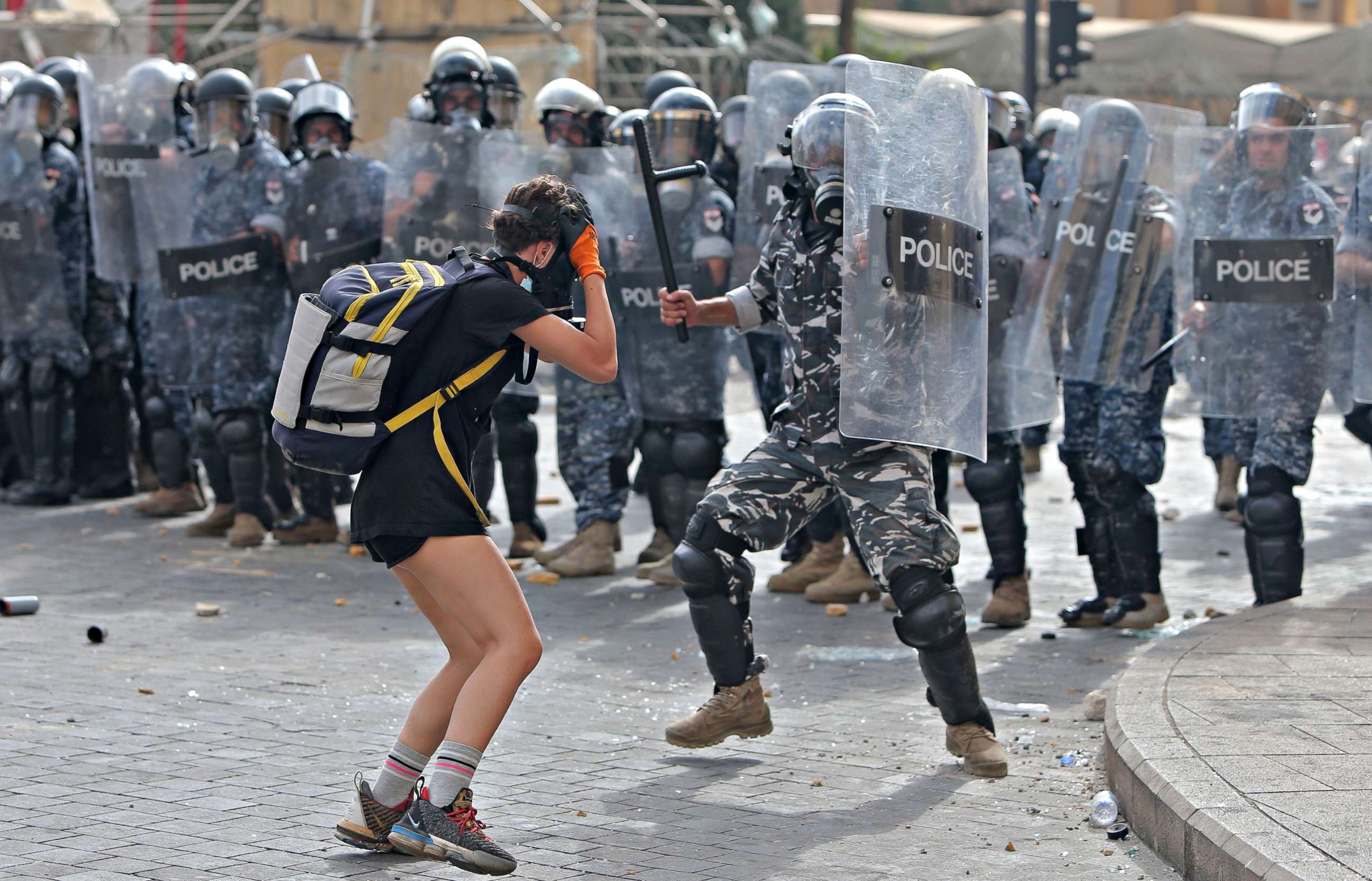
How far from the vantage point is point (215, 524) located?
9094 millimetres

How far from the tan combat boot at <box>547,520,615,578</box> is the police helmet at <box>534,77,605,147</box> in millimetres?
1746

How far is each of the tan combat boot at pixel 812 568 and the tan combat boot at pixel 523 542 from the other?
4.16ft

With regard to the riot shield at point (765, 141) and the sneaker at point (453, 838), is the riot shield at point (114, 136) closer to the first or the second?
the riot shield at point (765, 141)

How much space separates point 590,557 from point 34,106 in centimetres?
416

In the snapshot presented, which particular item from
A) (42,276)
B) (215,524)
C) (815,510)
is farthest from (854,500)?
(42,276)

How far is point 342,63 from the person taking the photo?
18.0 meters

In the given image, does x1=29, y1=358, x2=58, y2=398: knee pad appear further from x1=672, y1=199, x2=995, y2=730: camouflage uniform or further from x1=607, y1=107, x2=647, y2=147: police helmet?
x1=672, y1=199, x2=995, y2=730: camouflage uniform

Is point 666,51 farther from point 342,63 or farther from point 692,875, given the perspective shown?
point 692,875

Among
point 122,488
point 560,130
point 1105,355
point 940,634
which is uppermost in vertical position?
point 560,130

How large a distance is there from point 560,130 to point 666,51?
40.0ft

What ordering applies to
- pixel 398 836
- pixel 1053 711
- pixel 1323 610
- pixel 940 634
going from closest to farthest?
pixel 398 836
pixel 940 634
pixel 1053 711
pixel 1323 610

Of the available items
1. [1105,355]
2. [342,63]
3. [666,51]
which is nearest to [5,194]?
[1105,355]

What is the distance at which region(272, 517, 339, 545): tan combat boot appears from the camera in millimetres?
8789

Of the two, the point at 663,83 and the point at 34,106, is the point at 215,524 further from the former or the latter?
the point at 663,83
